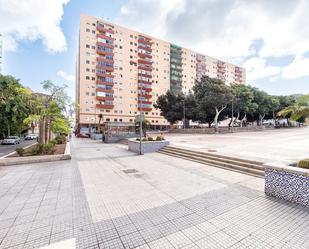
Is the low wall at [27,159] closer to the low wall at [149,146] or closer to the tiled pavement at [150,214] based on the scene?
the tiled pavement at [150,214]

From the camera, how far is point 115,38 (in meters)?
55.4

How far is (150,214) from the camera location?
3764mm

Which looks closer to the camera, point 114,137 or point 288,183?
point 288,183

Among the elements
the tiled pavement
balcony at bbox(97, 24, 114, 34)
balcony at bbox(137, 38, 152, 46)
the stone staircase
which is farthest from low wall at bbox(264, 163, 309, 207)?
balcony at bbox(137, 38, 152, 46)

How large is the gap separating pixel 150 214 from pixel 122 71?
5795 centimetres

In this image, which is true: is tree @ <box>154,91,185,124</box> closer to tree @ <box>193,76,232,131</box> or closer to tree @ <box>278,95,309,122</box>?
tree @ <box>193,76,232,131</box>

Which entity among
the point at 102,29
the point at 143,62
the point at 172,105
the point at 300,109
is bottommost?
the point at 300,109

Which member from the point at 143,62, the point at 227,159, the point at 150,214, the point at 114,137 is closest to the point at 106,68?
the point at 143,62

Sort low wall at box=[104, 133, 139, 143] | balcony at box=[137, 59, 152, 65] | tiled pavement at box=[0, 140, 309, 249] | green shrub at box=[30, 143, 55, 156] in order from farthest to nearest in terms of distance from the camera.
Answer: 1. balcony at box=[137, 59, 152, 65]
2. low wall at box=[104, 133, 139, 143]
3. green shrub at box=[30, 143, 55, 156]
4. tiled pavement at box=[0, 140, 309, 249]

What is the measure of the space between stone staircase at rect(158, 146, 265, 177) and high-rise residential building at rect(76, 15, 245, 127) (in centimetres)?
3951

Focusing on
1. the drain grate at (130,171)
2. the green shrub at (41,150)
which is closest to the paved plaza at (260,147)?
the drain grate at (130,171)

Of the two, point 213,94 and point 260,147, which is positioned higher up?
point 213,94

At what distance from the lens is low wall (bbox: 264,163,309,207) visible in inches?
159

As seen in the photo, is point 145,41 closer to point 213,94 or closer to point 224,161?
point 213,94
